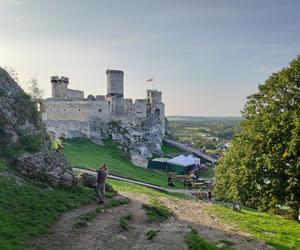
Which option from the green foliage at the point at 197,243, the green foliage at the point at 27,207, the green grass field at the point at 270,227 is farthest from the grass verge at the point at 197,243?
the green foliage at the point at 27,207

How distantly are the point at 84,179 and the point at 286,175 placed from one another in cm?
1358

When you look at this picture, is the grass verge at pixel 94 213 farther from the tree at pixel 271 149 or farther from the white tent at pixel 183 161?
the white tent at pixel 183 161

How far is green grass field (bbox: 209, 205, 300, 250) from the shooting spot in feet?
70.5

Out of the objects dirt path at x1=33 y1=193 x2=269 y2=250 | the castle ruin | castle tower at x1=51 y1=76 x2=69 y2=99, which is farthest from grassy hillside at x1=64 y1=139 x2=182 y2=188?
dirt path at x1=33 y1=193 x2=269 y2=250

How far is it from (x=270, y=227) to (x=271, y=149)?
621cm

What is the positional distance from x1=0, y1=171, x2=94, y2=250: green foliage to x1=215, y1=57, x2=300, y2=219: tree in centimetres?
1182

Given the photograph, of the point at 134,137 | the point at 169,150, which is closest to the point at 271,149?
the point at 134,137

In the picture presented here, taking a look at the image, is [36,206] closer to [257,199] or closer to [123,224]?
[123,224]

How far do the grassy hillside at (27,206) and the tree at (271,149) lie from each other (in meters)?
11.7

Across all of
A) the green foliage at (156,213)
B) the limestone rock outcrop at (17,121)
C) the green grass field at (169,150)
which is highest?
the limestone rock outcrop at (17,121)

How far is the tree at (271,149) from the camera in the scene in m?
28.0

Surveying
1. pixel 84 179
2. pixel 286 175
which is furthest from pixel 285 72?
pixel 84 179

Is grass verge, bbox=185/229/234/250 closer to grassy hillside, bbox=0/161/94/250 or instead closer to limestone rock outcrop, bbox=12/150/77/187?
grassy hillside, bbox=0/161/94/250

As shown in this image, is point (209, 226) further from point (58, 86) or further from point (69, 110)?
point (58, 86)
